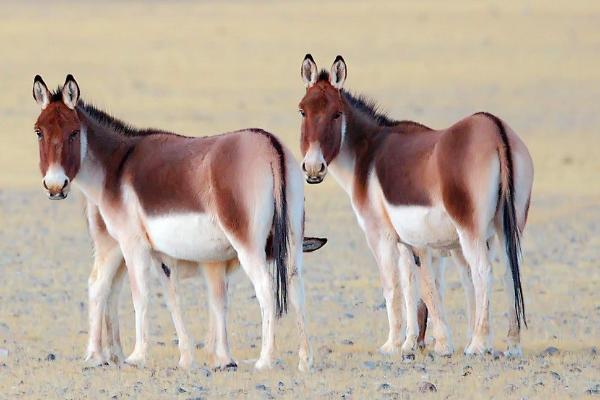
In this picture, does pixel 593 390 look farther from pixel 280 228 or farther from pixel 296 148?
pixel 296 148

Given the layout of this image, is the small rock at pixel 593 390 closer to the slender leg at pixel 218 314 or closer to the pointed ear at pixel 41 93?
the slender leg at pixel 218 314

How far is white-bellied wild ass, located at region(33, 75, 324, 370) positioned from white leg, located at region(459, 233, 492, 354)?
143 centimetres

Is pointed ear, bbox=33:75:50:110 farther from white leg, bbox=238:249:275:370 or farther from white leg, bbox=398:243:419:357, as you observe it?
white leg, bbox=398:243:419:357

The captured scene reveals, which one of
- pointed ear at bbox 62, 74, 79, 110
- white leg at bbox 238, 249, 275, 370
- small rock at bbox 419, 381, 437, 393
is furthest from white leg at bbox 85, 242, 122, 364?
small rock at bbox 419, 381, 437, 393

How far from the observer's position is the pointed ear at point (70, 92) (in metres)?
12.2

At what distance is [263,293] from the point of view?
11.5 meters

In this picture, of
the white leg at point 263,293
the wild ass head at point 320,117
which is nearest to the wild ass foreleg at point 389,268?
the wild ass head at point 320,117

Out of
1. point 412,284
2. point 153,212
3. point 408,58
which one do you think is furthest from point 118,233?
point 408,58

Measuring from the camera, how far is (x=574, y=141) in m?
36.2

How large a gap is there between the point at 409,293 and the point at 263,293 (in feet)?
6.35

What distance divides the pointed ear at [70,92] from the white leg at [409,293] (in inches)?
125

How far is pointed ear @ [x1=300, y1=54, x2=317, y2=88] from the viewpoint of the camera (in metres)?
13.0

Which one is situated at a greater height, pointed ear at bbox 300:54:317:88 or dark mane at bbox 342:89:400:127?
pointed ear at bbox 300:54:317:88

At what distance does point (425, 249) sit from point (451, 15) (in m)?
44.4
